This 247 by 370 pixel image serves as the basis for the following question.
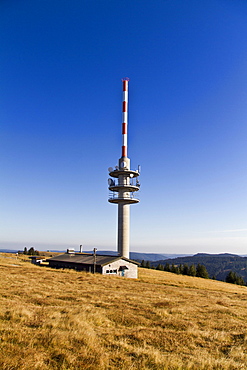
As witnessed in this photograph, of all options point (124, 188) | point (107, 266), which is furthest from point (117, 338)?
point (124, 188)

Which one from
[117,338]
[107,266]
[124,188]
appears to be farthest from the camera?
[124,188]

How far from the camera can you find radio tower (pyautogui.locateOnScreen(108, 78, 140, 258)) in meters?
51.4

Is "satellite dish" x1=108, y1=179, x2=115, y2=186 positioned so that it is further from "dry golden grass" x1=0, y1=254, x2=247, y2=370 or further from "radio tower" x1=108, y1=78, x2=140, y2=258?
"dry golden grass" x1=0, y1=254, x2=247, y2=370

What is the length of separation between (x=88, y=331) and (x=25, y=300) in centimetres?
787

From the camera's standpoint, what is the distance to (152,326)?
12.4m

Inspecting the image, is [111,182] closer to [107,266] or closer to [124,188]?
[124,188]

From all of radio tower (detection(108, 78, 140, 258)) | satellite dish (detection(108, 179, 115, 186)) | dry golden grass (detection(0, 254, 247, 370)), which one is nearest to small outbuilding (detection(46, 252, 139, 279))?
radio tower (detection(108, 78, 140, 258))

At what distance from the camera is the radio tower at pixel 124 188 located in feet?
169

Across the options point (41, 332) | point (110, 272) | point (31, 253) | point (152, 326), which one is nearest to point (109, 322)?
point (152, 326)

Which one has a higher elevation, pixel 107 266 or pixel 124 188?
pixel 124 188

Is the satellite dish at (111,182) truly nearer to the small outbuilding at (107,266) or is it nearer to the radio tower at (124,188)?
the radio tower at (124,188)

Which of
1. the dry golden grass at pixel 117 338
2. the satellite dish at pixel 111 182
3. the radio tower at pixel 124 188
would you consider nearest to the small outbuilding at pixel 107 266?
the radio tower at pixel 124 188

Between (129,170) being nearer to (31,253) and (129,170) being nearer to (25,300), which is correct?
(25,300)

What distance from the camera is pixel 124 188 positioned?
176 feet
